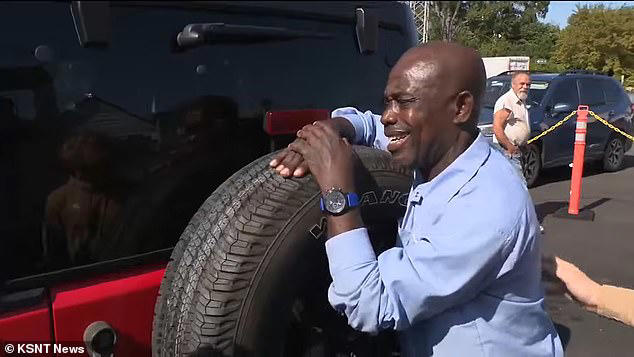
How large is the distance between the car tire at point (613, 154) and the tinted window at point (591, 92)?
996mm

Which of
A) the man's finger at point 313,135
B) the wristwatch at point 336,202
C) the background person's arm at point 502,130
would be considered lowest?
the background person's arm at point 502,130

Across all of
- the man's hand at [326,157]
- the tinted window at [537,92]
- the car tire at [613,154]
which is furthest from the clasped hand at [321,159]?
the car tire at [613,154]

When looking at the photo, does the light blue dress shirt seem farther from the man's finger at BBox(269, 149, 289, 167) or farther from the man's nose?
the man's finger at BBox(269, 149, 289, 167)

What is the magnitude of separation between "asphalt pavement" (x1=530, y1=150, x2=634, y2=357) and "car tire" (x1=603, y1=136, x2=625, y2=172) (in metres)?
0.16

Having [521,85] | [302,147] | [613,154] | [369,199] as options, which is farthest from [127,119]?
[613,154]

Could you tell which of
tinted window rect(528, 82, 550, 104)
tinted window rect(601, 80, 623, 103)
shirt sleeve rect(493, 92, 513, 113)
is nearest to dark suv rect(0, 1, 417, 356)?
shirt sleeve rect(493, 92, 513, 113)

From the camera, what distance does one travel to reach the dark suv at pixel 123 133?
1.57m

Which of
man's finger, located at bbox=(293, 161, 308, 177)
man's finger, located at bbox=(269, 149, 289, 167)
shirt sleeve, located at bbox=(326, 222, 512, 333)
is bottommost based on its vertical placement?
shirt sleeve, located at bbox=(326, 222, 512, 333)

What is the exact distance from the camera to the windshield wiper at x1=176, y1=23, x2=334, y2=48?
1779mm

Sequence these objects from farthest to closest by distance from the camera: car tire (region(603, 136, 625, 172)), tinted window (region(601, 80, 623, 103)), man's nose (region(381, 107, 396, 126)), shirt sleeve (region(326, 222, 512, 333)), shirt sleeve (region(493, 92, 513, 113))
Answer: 1. car tire (region(603, 136, 625, 172))
2. tinted window (region(601, 80, 623, 103))
3. shirt sleeve (region(493, 92, 513, 113))
4. man's nose (region(381, 107, 396, 126))
5. shirt sleeve (region(326, 222, 512, 333))

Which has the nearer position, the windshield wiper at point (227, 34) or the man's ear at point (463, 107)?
the man's ear at point (463, 107)

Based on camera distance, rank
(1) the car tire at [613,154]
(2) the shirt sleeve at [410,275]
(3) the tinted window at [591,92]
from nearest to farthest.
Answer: (2) the shirt sleeve at [410,275] < (3) the tinted window at [591,92] < (1) the car tire at [613,154]

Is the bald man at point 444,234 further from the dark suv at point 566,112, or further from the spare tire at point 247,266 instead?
the dark suv at point 566,112

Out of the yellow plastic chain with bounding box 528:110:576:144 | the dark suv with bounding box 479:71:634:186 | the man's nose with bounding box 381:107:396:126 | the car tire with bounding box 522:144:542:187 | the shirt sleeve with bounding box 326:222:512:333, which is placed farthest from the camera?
the dark suv with bounding box 479:71:634:186
